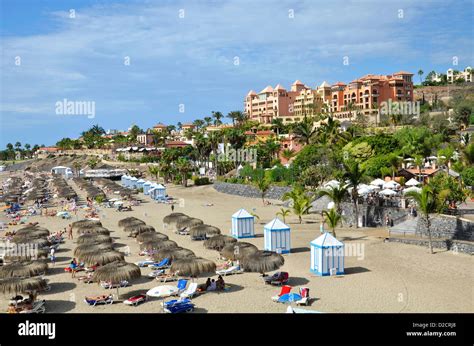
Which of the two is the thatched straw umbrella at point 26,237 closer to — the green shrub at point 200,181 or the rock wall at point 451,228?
the rock wall at point 451,228

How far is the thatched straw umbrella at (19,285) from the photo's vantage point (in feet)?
49.2

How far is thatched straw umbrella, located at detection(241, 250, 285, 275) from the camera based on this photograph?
681 inches

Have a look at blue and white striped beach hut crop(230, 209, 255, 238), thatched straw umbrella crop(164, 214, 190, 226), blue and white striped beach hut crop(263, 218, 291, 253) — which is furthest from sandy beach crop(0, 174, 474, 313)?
thatched straw umbrella crop(164, 214, 190, 226)

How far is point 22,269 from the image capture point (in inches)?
661

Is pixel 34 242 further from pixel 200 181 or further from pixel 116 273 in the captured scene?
pixel 200 181

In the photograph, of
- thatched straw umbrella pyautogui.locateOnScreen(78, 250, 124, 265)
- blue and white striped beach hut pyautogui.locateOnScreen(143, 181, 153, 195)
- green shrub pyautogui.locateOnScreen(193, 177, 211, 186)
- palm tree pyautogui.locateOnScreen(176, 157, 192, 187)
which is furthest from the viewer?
green shrub pyautogui.locateOnScreen(193, 177, 211, 186)

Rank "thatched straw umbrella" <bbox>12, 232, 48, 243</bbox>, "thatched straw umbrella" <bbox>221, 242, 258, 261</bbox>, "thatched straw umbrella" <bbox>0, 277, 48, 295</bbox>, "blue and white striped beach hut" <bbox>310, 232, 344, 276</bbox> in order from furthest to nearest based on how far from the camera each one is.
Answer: "thatched straw umbrella" <bbox>12, 232, 48, 243</bbox>
"thatched straw umbrella" <bbox>221, 242, 258, 261</bbox>
"blue and white striped beach hut" <bbox>310, 232, 344, 276</bbox>
"thatched straw umbrella" <bbox>0, 277, 48, 295</bbox>

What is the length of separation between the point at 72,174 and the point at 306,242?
76.6 meters

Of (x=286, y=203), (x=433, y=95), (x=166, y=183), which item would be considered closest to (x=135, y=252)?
(x=286, y=203)

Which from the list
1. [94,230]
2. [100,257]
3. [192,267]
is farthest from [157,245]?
[94,230]

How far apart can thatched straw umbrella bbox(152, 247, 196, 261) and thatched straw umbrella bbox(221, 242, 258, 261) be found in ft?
5.42

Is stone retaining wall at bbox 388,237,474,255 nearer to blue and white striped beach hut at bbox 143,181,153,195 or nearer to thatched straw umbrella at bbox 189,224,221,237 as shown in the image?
thatched straw umbrella at bbox 189,224,221,237

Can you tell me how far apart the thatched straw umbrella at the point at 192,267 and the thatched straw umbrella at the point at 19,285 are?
4801 millimetres

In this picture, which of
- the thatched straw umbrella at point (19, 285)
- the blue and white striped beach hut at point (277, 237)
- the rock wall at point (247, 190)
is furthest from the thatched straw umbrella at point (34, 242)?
the rock wall at point (247, 190)
